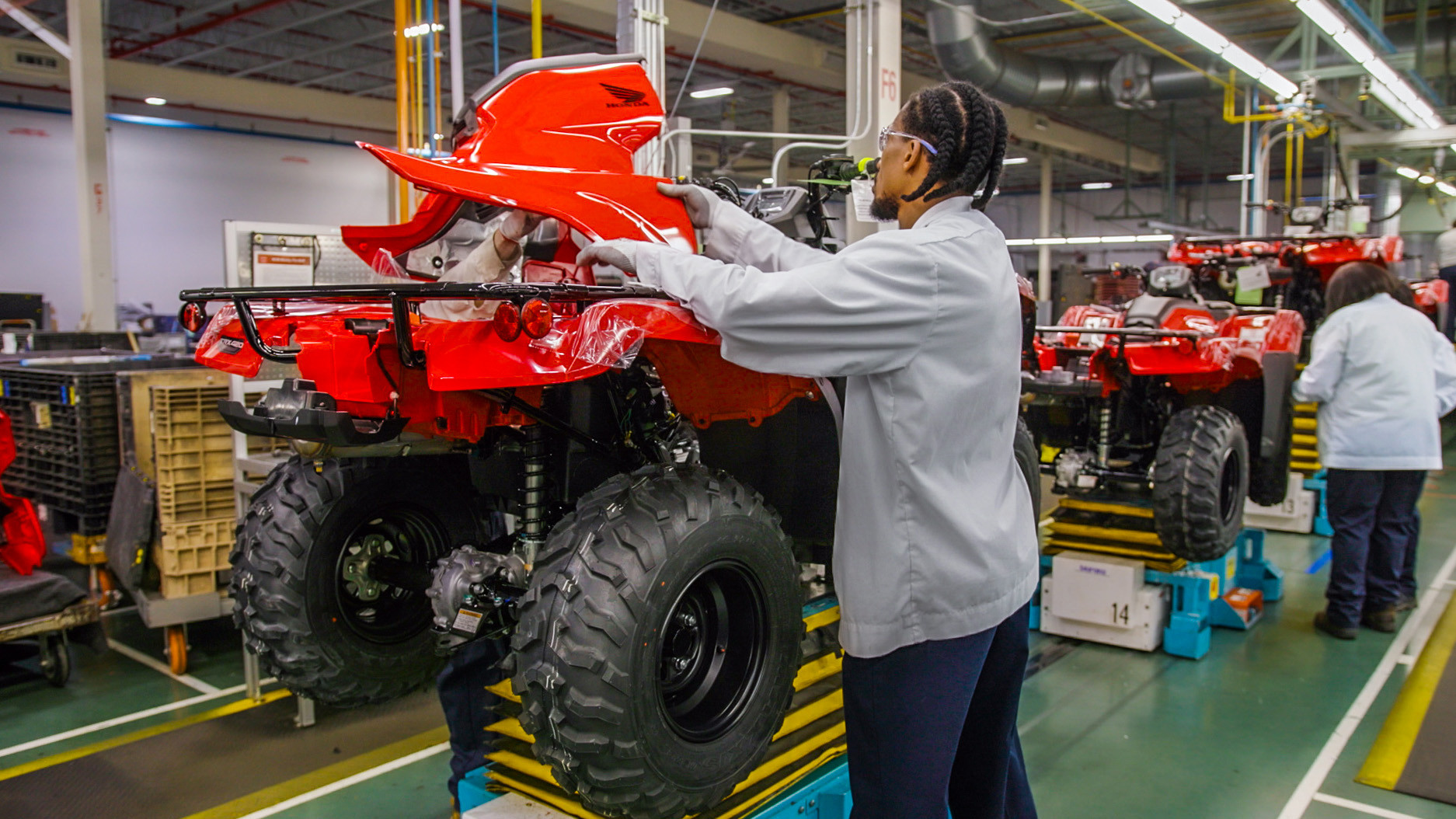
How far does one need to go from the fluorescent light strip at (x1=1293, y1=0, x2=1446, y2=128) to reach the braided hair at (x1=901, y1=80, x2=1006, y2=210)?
626 cm

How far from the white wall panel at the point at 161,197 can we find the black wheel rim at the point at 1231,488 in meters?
15.0

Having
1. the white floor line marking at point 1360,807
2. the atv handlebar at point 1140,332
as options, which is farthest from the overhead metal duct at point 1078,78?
the white floor line marking at point 1360,807

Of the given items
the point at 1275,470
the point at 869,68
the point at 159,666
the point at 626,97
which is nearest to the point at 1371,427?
the point at 1275,470

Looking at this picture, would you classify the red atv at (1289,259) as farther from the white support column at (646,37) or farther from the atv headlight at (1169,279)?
the white support column at (646,37)

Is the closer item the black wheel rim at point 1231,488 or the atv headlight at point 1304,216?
the black wheel rim at point 1231,488

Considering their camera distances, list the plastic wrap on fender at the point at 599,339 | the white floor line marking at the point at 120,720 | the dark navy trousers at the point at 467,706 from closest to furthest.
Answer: the plastic wrap on fender at the point at 599,339 < the dark navy trousers at the point at 467,706 < the white floor line marking at the point at 120,720

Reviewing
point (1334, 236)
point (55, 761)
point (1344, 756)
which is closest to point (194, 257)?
point (55, 761)

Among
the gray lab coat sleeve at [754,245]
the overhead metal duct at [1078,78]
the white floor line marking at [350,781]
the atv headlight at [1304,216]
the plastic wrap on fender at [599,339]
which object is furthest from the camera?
the overhead metal duct at [1078,78]

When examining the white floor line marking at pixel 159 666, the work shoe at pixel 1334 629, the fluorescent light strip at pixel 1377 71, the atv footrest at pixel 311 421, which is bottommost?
the white floor line marking at pixel 159 666

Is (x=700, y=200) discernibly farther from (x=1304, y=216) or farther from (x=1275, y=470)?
(x=1304, y=216)

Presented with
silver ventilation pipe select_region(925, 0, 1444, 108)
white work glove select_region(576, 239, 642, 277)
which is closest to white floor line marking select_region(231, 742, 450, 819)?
white work glove select_region(576, 239, 642, 277)

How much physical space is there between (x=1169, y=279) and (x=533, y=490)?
15.6 feet

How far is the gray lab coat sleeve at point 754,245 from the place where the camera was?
7.55 ft

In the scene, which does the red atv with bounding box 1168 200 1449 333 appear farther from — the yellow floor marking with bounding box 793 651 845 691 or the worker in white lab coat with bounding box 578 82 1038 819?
the worker in white lab coat with bounding box 578 82 1038 819
